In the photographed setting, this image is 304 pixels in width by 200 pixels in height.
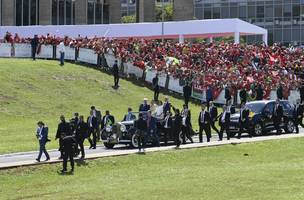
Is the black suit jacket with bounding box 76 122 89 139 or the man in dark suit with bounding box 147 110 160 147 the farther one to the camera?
the man in dark suit with bounding box 147 110 160 147

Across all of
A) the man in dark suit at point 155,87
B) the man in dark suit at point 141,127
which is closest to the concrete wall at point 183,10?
the man in dark suit at point 155,87

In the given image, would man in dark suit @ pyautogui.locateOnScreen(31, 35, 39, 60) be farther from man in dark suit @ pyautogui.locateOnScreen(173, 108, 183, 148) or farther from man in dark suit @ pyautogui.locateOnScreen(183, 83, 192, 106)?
man in dark suit @ pyautogui.locateOnScreen(173, 108, 183, 148)

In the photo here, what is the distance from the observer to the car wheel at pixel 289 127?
32.7m

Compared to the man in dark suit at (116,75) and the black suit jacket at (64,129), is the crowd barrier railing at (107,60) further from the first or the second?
the black suit jacket at (64,129)

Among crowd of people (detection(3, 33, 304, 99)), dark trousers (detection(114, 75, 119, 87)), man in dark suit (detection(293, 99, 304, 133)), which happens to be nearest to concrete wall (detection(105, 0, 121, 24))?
crowd of people (detection(3, 33, 304, 99))

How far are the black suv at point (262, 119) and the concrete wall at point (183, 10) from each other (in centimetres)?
3393

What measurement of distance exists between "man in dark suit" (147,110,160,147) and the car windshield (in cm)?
623

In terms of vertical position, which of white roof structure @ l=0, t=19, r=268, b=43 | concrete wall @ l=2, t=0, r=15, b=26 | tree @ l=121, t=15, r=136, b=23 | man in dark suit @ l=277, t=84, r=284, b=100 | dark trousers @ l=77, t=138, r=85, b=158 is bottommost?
dark trousers @ l=77, t=138, r=85, b=158

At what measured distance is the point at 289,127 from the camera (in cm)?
3288

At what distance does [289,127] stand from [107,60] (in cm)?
1878

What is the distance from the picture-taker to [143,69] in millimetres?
47781

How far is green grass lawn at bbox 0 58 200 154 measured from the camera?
35.2m

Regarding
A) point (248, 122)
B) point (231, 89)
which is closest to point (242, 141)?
point (248, 122)

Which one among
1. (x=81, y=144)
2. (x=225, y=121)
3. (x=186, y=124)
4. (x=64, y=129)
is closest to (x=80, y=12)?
(x=225, y=121)
